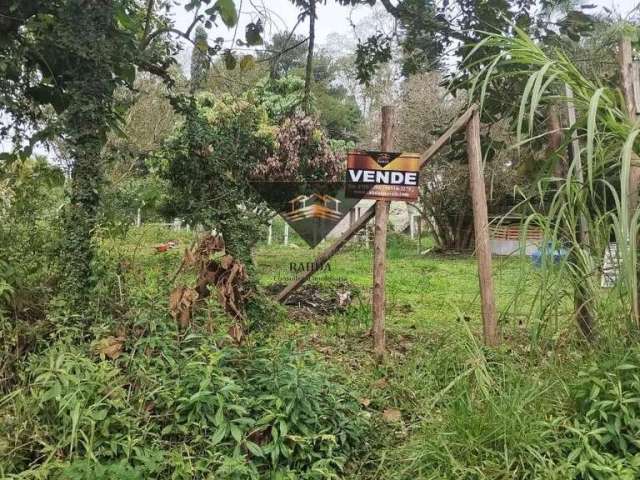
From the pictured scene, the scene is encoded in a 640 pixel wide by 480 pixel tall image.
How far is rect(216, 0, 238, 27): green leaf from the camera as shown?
2.63m

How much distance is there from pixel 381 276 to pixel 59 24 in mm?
2269

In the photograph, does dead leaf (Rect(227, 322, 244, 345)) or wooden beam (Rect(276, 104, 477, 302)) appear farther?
wooden beam (Rect(276, 104, 477, 302))

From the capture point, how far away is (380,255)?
3.44 metres

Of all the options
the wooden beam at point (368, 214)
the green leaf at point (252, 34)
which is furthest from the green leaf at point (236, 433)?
the green leaf at point (252, 34)

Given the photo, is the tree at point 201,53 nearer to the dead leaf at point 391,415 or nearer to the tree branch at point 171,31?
the tree branch at point 171,31

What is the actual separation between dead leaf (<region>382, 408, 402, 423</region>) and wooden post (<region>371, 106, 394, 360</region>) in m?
0.70

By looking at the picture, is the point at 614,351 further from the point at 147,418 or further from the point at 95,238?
the point at 95,238

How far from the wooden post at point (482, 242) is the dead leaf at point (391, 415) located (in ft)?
3.09

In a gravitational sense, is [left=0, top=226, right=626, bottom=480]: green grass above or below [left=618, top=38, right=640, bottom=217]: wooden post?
below

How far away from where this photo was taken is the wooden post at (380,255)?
3379 mm

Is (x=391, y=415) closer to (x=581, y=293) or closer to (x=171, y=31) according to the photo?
(x=581, y=293)

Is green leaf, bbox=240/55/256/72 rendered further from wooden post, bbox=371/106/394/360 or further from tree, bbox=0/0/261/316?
wooden post, bbox=371/106/394/360

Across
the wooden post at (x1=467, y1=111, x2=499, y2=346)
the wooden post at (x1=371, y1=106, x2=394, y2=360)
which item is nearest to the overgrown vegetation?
the wooden post at (x1=371, y1=106, x2=394, y2=360)

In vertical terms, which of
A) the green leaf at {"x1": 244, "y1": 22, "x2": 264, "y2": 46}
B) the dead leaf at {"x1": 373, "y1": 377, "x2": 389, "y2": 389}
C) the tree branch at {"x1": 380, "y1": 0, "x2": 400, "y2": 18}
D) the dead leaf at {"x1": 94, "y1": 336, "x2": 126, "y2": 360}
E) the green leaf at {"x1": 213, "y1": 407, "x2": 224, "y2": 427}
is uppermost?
the tree branch at {"x1": 380, "y1": 0, "x2": 400, "y2": 18}
